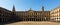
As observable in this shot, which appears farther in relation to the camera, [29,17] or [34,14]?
[34,14]

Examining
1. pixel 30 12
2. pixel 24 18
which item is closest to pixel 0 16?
pixel 24 18

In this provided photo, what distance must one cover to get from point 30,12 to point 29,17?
781 cm

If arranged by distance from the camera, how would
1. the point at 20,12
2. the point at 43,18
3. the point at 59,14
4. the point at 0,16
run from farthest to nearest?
the point at 20,12 → the point at 43,18 → the point at 59,14 → the point at 0,16

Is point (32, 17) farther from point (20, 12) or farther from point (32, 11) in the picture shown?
point (20, 12)

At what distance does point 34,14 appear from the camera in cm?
9719

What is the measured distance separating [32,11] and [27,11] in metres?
5.77

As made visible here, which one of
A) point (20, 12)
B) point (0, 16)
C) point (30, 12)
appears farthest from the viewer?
point (20, 12)

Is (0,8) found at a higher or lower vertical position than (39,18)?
higher

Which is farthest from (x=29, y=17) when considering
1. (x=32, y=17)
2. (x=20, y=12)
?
(x=20, y=12)

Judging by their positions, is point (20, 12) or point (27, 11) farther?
point (20, 12)

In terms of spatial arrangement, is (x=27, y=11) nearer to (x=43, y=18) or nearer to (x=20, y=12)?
(x=20, y=12)

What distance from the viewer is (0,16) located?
59.7 metres

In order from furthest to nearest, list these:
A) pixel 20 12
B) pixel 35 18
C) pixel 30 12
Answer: pixel 20 12 → pixel 30 12 → pixel 35 18

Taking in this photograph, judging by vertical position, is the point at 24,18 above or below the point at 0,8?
below
